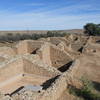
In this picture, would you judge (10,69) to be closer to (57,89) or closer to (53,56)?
(57,89)

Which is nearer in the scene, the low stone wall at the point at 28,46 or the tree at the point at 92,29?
the low stone wall at the point at 28,46

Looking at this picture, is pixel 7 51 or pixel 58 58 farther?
pixel 7 51

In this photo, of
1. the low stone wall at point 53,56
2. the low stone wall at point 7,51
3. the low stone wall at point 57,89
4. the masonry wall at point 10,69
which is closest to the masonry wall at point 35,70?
the masonry wall at point 10,69

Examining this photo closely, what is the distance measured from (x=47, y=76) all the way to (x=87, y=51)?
15457mm

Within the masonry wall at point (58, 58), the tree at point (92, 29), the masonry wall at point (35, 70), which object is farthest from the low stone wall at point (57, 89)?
the tree at point (92, 29)

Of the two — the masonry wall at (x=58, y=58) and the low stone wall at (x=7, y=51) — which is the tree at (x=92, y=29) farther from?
the low stone wall at (x=7, y=51)

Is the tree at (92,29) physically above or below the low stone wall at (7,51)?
below

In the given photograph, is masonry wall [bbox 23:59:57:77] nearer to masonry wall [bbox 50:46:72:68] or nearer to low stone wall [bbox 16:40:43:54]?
masonry wall [bbox 50:46:72:68]

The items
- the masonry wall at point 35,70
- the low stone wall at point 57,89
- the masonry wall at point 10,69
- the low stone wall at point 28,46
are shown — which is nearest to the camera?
the low stone wall at point 57,89

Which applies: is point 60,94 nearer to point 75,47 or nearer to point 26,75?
point 26,75

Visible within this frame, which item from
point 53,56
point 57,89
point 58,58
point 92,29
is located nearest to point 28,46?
point 53,56

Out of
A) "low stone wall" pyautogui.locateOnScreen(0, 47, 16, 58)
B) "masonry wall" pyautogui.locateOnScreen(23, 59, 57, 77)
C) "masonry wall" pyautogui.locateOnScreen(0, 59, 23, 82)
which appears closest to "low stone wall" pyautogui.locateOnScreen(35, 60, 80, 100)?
"masonry wall" pyautogui.locateOnScreen(23, 59, 57, 77)

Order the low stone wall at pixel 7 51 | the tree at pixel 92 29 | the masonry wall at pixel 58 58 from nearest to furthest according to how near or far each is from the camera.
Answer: the masonry wall at pixel 58 58 < the low stone wall at pixel 7 51 < the tree at pixel 92 29

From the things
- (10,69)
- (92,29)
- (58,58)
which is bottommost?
(92,29)
